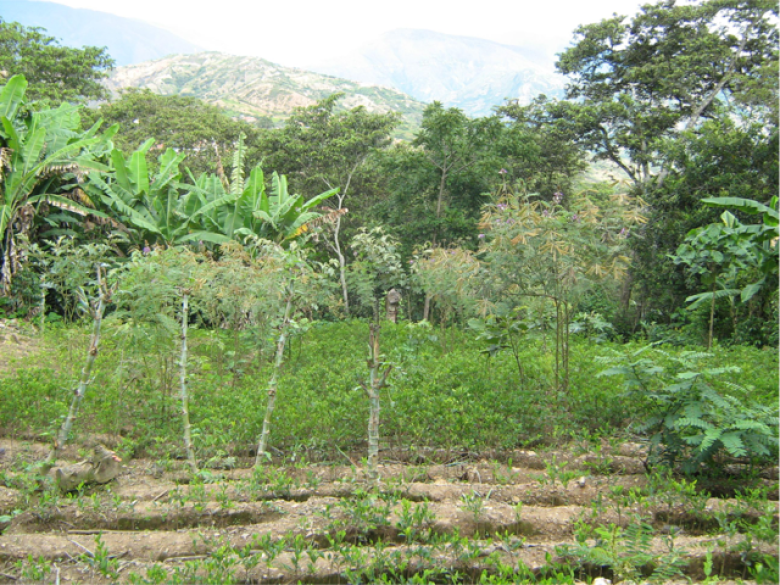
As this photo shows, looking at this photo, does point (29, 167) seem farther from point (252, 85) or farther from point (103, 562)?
point (252, 85)

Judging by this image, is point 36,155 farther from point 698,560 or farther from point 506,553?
point 698,560

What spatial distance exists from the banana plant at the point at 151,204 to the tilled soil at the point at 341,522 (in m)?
7.93

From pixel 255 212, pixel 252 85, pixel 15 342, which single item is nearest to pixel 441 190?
pixel 255 212

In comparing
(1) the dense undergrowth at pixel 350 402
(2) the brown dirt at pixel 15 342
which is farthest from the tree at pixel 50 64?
(1) the dense undergrowth at pixel 350 402

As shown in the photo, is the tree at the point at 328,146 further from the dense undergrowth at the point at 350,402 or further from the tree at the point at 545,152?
the dense undergrowth at the point at 350,402

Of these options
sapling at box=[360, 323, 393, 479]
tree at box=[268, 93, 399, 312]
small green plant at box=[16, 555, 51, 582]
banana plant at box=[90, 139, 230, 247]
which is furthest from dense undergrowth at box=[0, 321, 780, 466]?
tree at box=[268, 93, 399, 312]

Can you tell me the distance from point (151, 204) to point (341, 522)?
10731 mm

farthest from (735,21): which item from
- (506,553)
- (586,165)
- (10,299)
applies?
(10,299)

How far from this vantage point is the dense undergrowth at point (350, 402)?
14.6ft

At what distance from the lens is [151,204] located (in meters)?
11.7

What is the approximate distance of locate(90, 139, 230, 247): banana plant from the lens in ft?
36.9

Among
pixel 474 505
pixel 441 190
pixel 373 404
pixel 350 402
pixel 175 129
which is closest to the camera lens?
pixel 474 505

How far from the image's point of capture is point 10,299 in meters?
9.71

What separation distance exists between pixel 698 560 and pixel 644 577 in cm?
30
